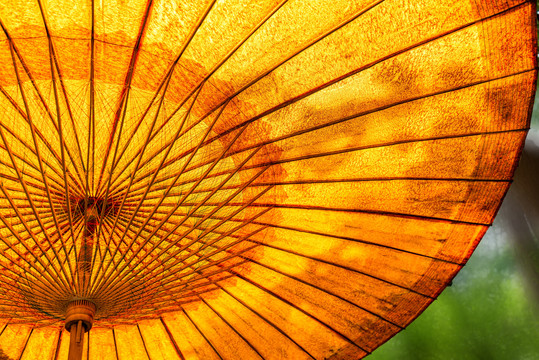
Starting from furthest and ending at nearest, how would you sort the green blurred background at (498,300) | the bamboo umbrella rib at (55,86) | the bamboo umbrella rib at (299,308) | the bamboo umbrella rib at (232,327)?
the green blurred background at (498,300) → the bamboo umbrella rib at (232,327) → the bamboo umbrella rib at (299,308) → the bamboo umbrella rib at (55,86)

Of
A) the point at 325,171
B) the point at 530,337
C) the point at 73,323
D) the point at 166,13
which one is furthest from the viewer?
the point at 530,337

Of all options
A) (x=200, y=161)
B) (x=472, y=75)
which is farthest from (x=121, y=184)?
(x=472, y=75)

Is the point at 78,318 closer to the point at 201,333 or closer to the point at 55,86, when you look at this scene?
the point at 201,333

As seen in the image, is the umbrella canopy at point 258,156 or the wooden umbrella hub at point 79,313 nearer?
the umbrella canopy at point 258,156

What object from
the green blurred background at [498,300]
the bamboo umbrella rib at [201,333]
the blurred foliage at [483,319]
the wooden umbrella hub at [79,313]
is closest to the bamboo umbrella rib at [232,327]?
the bamboo umbrella rib at [201,333]

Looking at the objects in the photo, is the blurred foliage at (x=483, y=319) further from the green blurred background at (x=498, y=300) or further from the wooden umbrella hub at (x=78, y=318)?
the wooden umbrella hub at (x=78, y=318)

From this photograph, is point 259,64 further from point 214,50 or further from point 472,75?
point 472,75

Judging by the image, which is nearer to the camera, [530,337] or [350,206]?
[350,206]
